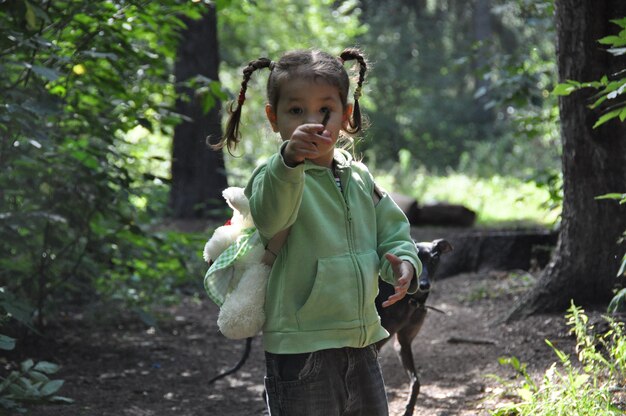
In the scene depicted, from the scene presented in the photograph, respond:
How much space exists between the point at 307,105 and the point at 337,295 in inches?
23.6

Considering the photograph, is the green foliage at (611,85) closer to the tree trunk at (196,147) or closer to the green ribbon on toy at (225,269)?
the green ribbon on toy at (225,269)

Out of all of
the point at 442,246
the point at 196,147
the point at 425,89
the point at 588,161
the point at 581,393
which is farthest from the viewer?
the point at 425,89

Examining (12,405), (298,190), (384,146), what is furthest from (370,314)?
(384,146)

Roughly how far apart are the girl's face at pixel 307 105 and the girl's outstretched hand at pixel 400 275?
40cm

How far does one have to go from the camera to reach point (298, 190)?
8.64 ft

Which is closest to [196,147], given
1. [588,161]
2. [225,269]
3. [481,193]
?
[588,161]

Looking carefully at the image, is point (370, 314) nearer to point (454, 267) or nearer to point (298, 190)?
point (298, 190)

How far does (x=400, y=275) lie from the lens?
2.80 m

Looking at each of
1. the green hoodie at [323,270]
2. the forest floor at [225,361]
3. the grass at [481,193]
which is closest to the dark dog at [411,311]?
the forest floor at [225,361]

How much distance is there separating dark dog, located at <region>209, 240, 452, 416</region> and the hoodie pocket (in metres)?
1.18

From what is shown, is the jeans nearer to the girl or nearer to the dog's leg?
the girl

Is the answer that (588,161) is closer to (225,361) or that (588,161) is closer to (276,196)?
(225,361)

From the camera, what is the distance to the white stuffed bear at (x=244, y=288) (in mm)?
2871

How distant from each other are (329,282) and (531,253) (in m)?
5.84
